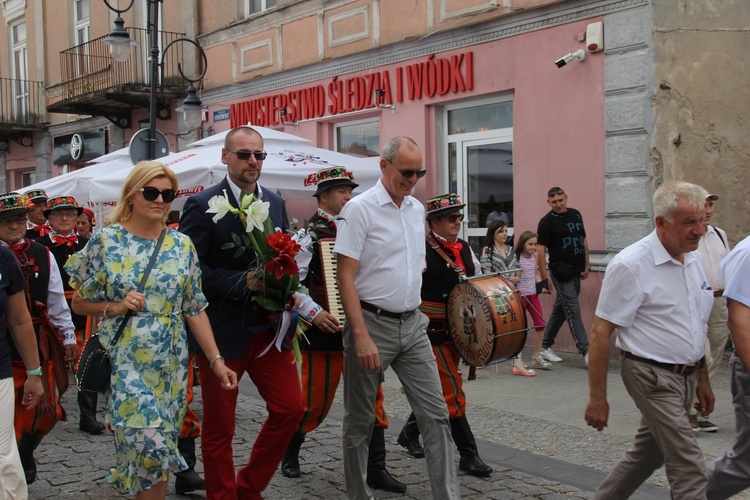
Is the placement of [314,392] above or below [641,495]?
above

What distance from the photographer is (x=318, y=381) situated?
5.55m

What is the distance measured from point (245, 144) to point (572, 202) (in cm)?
674

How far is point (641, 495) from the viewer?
517 cm

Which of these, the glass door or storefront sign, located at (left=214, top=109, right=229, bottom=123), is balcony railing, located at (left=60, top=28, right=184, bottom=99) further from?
the glass door

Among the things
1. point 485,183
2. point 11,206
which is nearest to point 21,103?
point 485,183

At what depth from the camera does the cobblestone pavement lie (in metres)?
5.36

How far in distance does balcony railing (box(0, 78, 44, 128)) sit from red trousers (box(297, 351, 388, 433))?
2110 centimetres

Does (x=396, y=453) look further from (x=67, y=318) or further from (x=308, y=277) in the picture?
(x=67, y=318)

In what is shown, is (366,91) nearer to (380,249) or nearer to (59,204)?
(59,204)

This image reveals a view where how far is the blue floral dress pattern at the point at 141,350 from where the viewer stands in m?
3.96

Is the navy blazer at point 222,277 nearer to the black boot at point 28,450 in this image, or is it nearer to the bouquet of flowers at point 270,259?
the bouquet of flowers at point 270,259

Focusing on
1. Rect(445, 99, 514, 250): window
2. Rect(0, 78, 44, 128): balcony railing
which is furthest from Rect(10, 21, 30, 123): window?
Rect(445, 99, 514, 250): window

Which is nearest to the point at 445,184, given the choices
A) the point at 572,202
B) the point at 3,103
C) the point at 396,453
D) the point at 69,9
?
the point at 572,202

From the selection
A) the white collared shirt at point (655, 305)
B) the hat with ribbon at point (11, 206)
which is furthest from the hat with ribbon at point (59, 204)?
the white collared shirt at point (655, 305)
